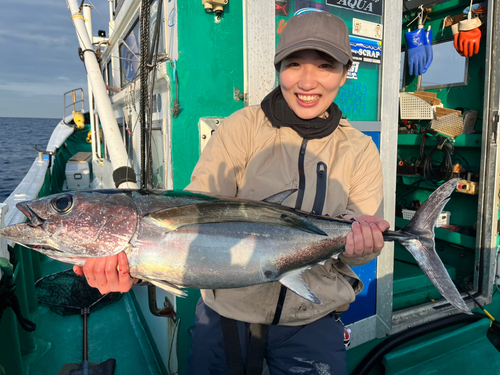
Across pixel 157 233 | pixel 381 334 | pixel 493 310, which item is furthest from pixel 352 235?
pixel 493 310

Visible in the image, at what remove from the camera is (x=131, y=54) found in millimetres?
4078

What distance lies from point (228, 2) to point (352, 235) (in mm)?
1801

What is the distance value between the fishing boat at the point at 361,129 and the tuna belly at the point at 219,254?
3.47 ft

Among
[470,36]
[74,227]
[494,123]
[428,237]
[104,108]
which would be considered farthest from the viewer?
[470,36]

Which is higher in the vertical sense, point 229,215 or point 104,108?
point 104,108

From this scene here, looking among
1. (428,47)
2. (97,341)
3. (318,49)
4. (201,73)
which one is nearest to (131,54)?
(201,73)

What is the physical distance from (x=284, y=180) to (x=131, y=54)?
3.20 meters

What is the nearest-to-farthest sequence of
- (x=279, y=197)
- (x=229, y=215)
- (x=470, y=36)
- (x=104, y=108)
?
(x=229, y=215) < (x=279, y=197) < (x=104, y=108) < (x=470, y=36)

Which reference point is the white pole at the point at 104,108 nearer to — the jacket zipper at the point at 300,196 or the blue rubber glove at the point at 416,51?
the jacket zipper at the point at 300,196

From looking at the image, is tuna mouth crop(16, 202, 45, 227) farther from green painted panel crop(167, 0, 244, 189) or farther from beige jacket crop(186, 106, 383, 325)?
green painted panel crop(167, 0, 244, 189)

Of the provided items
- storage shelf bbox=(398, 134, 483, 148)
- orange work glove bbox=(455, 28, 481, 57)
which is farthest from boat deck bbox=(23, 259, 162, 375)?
orange work glove bbox=(455, 28, 481, 57)

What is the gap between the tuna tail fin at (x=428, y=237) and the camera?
1690mm

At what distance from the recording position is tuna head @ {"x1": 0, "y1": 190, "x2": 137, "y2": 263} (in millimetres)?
1341

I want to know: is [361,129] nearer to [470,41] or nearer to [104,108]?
[104,108]
